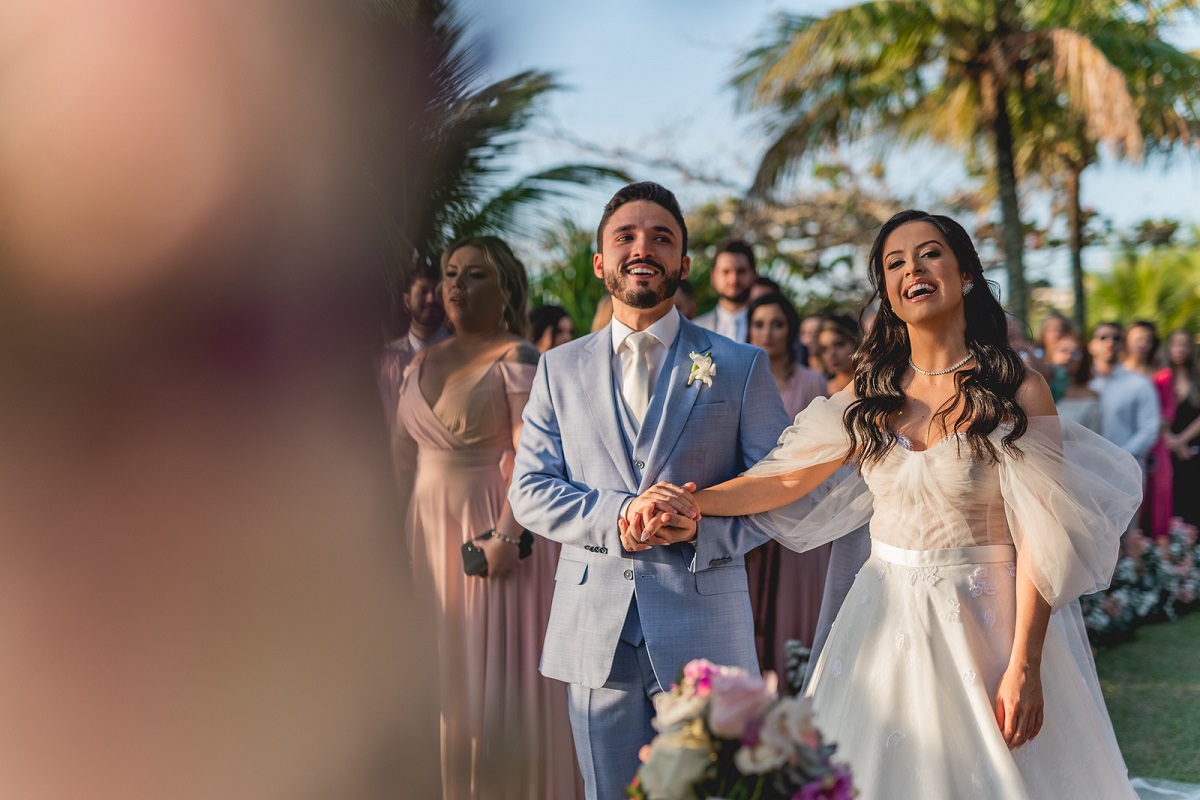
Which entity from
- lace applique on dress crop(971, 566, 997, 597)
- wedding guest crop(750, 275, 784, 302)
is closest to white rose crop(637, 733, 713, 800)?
lace applique on dress crop(971, 566, 997, 597)

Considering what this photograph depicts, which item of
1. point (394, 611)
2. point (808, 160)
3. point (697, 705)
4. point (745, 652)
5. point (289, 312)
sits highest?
point (808, 160)

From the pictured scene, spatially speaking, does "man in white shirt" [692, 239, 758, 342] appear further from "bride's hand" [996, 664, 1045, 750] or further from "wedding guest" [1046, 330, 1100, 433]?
"bride's hand" [996, 664, 1045, 750]

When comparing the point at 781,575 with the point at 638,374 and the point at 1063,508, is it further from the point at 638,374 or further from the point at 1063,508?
the point at 1063,508

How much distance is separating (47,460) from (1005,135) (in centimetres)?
1358

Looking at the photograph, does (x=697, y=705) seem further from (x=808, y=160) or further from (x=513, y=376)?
(x=808, y=160)

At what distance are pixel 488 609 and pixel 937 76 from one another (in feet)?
37.9

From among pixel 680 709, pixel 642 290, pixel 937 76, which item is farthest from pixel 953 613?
pixel 937 76

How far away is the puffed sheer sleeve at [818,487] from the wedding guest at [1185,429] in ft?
24.6

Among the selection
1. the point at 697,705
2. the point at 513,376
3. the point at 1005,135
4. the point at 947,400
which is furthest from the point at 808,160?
the point at 697,705

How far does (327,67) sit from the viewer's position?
904 millimetres

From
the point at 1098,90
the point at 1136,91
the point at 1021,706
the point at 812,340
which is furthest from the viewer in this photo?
the point at 1136,91

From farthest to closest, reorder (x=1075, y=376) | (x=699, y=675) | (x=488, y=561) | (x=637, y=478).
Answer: (x=1075, y=376), (x=488, y=561), (x=637, y=478), (x=699, y=675)

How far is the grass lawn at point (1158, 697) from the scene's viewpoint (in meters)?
4.81

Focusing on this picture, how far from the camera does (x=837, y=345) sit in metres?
6.32
